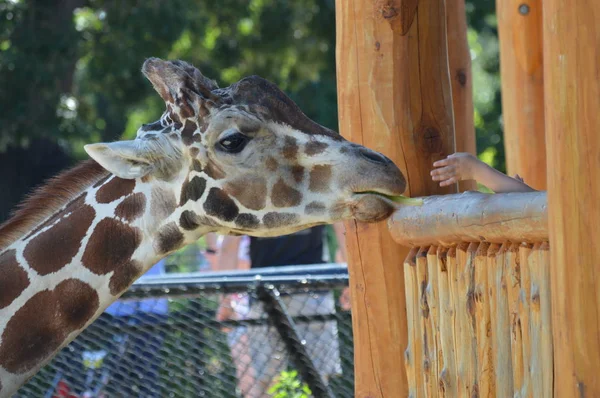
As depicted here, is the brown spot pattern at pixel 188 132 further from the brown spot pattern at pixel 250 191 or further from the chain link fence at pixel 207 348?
the chain link fence at pixel 207 348

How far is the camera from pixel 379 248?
3803mm

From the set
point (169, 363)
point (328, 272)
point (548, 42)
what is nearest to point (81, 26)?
point (328, 272)

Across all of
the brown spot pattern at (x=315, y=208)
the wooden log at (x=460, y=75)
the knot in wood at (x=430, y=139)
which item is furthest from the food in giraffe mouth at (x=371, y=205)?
the wooden log at (x=460, y=75)

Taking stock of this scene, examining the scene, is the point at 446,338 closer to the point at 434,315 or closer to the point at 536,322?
the point at 434,315

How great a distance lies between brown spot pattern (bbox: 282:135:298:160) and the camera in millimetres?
3393

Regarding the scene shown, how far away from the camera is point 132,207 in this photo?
3.51 meters

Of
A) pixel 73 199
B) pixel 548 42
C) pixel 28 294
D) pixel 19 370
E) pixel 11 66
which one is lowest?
pixel 19 370

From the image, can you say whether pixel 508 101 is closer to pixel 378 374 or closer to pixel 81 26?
pixel 378 374

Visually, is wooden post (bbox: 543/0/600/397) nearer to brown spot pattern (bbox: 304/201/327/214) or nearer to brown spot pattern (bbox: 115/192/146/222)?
brown spot pattern (bbox: 304/201/327/214)

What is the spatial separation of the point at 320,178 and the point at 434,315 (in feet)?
2.09

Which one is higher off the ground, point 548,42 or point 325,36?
point 325,36

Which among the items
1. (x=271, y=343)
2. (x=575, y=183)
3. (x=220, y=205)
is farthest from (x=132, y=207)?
(x=271, y=343)

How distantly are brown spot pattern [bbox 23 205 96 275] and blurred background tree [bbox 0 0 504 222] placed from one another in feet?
25.7

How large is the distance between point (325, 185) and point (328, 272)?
335cm
